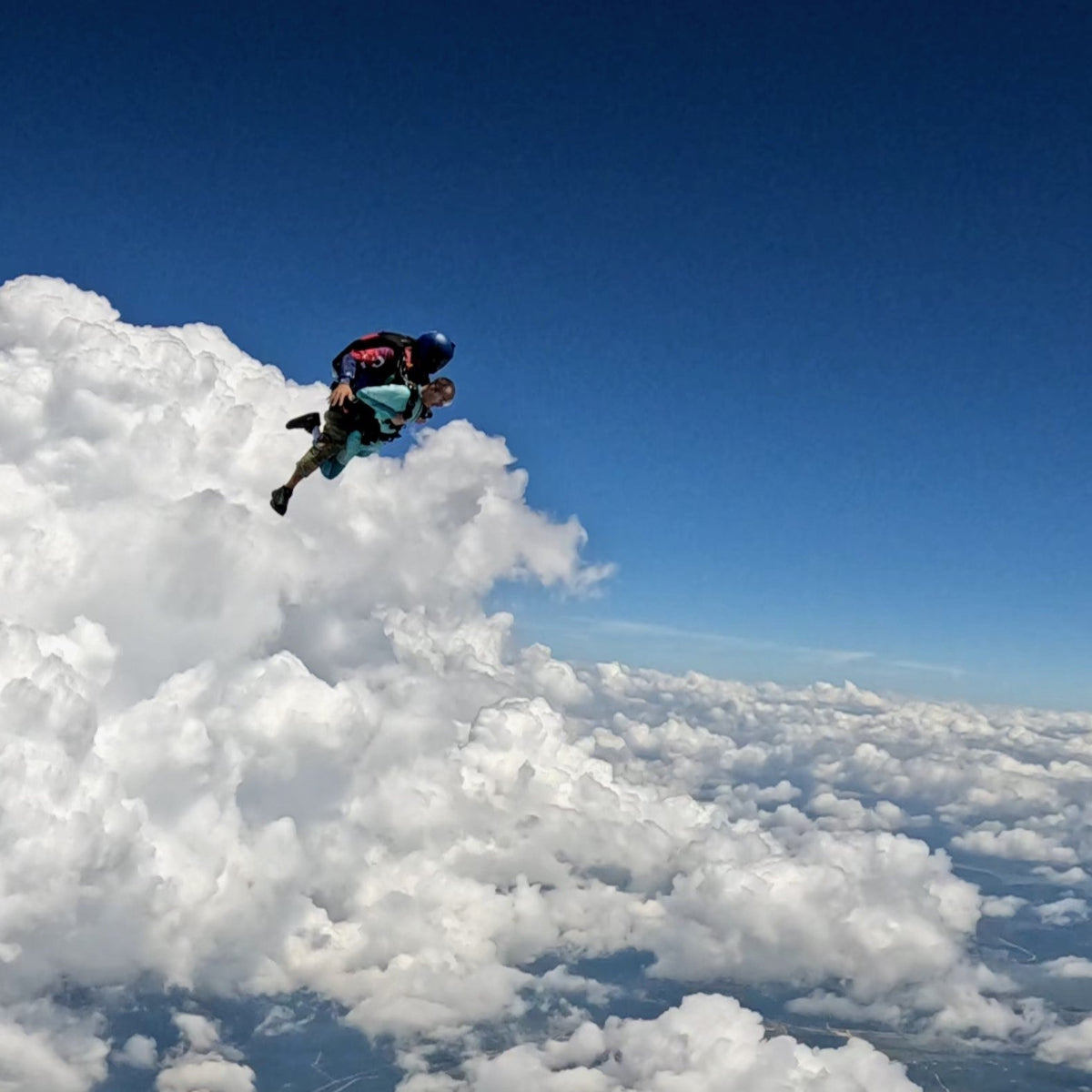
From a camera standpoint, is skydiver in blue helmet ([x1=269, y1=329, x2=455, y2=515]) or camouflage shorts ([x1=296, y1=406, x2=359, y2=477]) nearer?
skydiver in blue helmet ([x1=269, y1=329, x2=455, y2=515])

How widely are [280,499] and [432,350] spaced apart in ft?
12.6

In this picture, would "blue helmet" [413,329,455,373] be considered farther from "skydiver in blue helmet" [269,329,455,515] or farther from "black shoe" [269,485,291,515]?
"black shoe" [269,485,291,515]

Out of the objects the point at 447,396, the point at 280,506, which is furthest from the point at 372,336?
the point at 280,506

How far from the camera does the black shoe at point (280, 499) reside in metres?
13.9

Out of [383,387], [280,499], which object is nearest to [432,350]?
[383,387]

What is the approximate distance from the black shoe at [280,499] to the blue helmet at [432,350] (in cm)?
334

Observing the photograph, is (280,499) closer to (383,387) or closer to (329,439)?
(329,439)

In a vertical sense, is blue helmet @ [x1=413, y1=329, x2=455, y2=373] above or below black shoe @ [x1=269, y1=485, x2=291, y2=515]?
above

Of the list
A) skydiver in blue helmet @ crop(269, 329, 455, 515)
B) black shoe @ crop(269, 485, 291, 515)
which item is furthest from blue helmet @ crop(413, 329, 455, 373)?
black shoe @ crop(269, 485, 291, 515)

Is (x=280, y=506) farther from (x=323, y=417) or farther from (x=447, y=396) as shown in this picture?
(x=447, y=396)

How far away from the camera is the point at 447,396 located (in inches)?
518

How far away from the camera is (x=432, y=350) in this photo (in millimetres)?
12430

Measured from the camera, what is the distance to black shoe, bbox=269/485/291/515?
13.9 metres

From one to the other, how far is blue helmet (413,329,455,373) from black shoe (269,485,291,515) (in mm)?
3342
